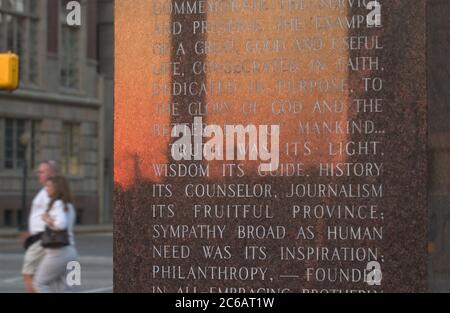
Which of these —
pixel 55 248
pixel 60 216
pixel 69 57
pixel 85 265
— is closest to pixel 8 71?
pixel 60 216

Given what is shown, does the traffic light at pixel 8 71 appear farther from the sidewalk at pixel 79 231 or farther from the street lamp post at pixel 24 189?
the street lamp post at pixel 24 189

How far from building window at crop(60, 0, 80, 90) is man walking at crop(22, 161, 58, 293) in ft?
133

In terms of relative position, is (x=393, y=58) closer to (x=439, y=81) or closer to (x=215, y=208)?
(x=439, y=81)

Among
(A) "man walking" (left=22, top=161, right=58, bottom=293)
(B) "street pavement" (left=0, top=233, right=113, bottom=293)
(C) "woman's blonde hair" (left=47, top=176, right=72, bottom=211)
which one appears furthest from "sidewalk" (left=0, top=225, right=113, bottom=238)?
(C) "woman's blonde hair" (left=47, top=176, right=72, bottom=211)

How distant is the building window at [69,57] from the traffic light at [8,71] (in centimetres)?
3619

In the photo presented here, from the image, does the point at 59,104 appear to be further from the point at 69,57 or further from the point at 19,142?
the point at 19,142

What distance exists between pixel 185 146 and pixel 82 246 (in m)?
24.7

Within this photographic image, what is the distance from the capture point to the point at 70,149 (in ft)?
174

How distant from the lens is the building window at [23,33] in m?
48.6

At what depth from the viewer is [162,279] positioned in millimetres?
8477

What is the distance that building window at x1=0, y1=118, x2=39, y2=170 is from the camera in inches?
1909

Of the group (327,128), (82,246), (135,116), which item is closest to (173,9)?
(135,116)

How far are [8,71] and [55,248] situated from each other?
5387mm

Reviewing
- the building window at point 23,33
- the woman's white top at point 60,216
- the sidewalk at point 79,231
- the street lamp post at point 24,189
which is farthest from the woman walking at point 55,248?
the building window at point 23,33
